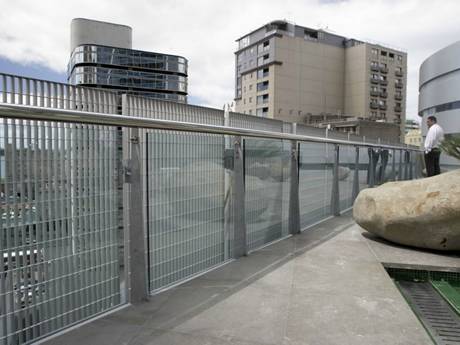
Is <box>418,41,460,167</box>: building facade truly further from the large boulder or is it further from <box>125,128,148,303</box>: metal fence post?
<box>125,128,148,303</box>: metal fence post

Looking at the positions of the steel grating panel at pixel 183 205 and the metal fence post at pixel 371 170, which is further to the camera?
the metal fence post at pixel 371 170

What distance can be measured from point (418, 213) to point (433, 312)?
1480mm

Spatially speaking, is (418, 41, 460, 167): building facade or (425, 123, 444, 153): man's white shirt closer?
(425, 123, 444, 153): man's white shirt

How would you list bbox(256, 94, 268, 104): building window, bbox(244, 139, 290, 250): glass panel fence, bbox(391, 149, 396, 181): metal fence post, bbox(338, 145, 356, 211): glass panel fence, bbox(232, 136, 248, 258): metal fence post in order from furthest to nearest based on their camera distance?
bbox(256, 94, 268, 104): building window < bbox(391, 149, 396, 181): metal fence post < bbox(338, 145, 356, 211): glass panel fence < bbox(244, 139, 290, 250): glass panel fence < bbox(232, 136, 248, 258): metal fence post

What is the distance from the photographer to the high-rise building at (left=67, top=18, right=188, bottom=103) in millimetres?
62094

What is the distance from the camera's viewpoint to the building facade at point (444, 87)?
118ft

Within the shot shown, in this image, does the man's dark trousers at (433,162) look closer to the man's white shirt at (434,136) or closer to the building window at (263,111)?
the man's white shirt at (434,136)

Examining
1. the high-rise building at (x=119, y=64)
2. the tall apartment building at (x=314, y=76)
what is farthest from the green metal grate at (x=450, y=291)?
the tall apartment building at (x=314, y=76)

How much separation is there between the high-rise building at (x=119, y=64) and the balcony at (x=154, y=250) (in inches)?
2397

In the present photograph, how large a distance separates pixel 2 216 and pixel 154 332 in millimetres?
1132

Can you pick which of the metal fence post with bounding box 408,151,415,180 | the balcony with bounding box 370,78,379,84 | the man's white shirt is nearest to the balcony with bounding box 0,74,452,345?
the man's white shirt

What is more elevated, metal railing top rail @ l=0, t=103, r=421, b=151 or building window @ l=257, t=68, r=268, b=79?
building window @ l=257, t=68, r=268, b=79

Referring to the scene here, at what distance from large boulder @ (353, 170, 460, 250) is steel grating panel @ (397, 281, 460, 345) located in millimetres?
699

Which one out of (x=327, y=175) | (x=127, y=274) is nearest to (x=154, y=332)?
(x=127, y=274)
